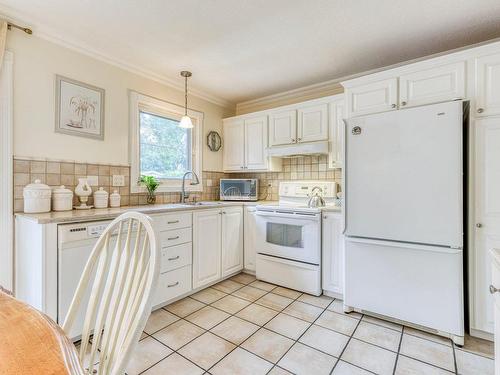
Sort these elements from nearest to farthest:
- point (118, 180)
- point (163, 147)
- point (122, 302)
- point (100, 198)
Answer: point (122, 302) → point (100, 198) → point (118, 180) → point (163, 147)

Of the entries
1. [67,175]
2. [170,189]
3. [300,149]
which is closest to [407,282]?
[300,149]

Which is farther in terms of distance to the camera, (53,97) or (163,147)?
(163,147)

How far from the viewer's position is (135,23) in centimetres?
201

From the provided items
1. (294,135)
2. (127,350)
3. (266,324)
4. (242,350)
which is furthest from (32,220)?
(294,135)

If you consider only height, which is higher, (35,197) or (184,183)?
(184,183)

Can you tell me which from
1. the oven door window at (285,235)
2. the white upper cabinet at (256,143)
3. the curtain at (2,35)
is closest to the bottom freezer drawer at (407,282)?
the oven door window at (285,235)

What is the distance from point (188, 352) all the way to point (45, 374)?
1.41 m

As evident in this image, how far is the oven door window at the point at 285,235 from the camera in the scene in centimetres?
266

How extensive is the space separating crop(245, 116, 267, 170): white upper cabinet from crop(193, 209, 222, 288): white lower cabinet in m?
0.94

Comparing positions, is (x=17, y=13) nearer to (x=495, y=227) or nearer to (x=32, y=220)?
(x=32, y=220)

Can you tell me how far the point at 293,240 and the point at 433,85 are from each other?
181cm

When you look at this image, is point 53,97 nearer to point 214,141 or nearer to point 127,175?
point 127,175

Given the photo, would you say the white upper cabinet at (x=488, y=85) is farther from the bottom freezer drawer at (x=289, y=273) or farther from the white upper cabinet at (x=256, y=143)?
the white upper cabinet at (x=256, y=143)

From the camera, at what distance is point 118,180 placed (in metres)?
2.57
